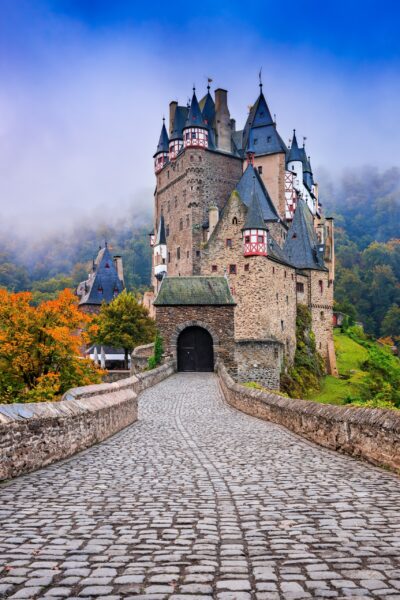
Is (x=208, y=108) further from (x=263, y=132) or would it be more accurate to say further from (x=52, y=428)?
(x=52, y=428)

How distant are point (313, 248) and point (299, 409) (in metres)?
46.7

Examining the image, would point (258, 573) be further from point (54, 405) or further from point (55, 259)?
point (55, 259)

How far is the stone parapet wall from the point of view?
8.05 metres

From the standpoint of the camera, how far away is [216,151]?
2488 inches

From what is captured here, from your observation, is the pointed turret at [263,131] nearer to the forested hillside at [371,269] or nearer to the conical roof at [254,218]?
the conical roof at [254,218]

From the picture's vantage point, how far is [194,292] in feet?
115

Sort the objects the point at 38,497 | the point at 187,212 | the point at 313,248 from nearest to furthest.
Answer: the point at 38,497, the point at 313,248, the point at 187,212

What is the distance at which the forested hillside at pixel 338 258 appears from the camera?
108 metres

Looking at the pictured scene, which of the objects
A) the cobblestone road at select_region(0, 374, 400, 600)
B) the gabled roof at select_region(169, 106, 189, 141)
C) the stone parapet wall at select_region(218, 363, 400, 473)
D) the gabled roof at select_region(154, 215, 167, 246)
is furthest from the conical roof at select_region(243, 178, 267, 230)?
the cobblestone road at select_region(0, 374, 400, 600)

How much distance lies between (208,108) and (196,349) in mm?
41815

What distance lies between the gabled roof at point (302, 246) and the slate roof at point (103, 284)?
A: 2610cm

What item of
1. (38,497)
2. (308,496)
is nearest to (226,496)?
(308,496)

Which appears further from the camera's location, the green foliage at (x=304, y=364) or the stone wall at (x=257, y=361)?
the green foliage at (x=304, y=364)

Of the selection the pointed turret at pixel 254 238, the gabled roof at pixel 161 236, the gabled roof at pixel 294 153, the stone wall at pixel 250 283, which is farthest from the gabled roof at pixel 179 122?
the pointed turret at pixel 254 238
